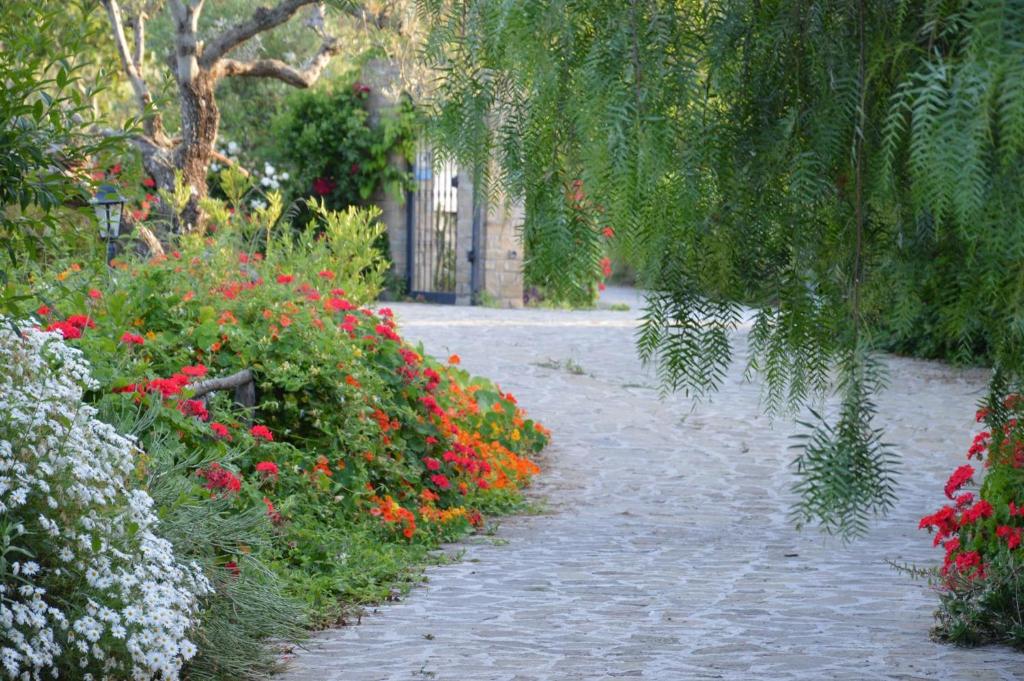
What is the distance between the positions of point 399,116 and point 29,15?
58.5 ft

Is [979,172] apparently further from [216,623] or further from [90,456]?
[216,623]

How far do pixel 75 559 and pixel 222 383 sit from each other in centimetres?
274

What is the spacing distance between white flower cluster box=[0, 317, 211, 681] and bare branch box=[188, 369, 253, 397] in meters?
1.91

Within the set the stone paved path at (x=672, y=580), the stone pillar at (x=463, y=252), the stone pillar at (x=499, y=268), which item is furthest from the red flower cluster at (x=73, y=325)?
the stone pillar at (x=463, y=252)

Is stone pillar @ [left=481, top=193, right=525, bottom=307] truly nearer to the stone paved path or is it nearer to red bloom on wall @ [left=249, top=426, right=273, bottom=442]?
the stone paved path

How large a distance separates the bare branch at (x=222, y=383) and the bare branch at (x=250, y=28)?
209 inches

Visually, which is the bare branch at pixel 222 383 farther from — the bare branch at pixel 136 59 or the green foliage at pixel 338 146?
the green foliage at pixel 338 146

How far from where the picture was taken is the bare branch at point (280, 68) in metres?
12.5

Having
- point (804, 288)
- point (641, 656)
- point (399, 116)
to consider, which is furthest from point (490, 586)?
point (399, 116)

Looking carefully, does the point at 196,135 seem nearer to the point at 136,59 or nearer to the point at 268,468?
the point at 136,59

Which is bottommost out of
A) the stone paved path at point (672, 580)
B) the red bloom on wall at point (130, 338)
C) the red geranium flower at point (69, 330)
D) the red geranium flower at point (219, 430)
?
the stone paved path at point (672, 580)

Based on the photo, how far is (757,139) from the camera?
3.16m

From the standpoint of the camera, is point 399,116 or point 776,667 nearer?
point 776,667

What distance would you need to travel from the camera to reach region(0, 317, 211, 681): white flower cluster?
370cm
